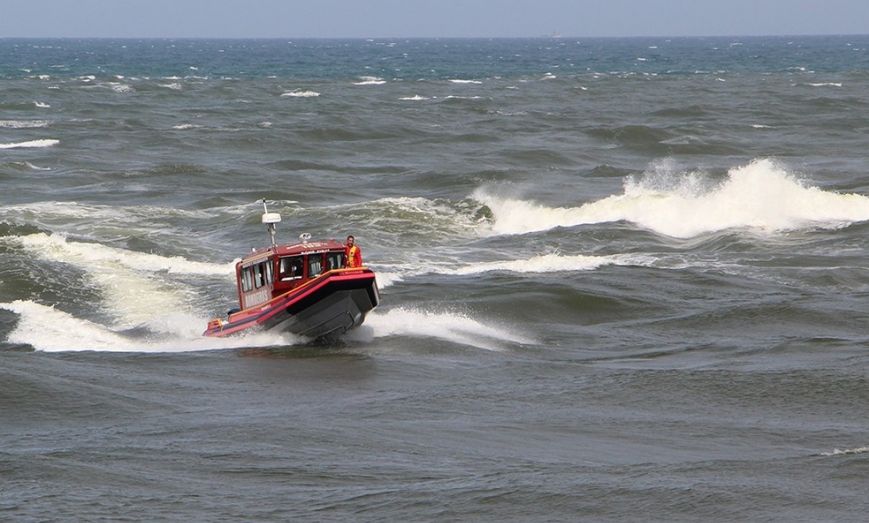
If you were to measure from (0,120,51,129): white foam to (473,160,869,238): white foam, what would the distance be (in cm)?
3333

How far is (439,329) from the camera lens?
27.0 meters

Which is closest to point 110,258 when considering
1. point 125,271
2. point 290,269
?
point 125,271

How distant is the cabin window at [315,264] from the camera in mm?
25734

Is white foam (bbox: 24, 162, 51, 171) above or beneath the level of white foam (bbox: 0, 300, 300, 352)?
above

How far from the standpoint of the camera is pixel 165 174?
175 ft

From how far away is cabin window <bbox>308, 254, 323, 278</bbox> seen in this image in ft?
84.4

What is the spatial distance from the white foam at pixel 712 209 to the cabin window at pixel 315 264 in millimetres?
16098

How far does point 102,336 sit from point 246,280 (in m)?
3.08

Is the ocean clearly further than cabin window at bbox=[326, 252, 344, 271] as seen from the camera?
No

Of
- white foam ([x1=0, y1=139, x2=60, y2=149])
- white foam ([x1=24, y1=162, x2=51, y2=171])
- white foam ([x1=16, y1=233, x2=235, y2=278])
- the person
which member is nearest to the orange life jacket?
the person

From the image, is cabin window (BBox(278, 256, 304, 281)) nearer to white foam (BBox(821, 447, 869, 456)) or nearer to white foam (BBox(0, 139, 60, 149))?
white foam (BBox(821, 447, 869, 456))

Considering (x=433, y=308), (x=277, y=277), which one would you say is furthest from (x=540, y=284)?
(x=277, y=277)

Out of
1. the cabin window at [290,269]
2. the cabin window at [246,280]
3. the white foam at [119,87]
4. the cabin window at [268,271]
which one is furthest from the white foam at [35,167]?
the white foam at [119,87]

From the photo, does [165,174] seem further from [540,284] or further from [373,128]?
[540,284]
